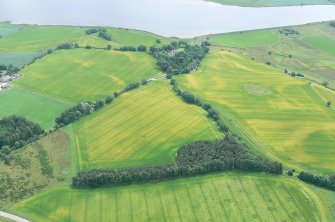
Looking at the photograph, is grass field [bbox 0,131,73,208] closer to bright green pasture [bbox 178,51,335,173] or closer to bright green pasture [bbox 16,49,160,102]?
bright green pasture [bbox 16,49,160,102]

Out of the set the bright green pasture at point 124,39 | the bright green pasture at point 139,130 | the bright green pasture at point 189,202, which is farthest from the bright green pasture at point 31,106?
the bright green pasture at point 124,39

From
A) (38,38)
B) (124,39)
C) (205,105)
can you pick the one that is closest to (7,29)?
→ (38,38)

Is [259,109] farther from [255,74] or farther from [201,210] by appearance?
[201,210]

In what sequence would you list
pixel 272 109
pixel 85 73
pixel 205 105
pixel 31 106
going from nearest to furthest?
pixel 205 105 → pixel 272 109 → pixel 31 106 → pixel 85 73

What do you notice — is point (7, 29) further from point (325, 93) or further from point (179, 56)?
point (325, 93)

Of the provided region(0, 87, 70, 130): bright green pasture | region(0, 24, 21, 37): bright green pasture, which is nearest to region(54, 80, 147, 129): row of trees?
region(0, 87, 70, 130): bright green pasture

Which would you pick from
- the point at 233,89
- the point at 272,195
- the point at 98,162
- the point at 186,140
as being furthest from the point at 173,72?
the point at 272,195
